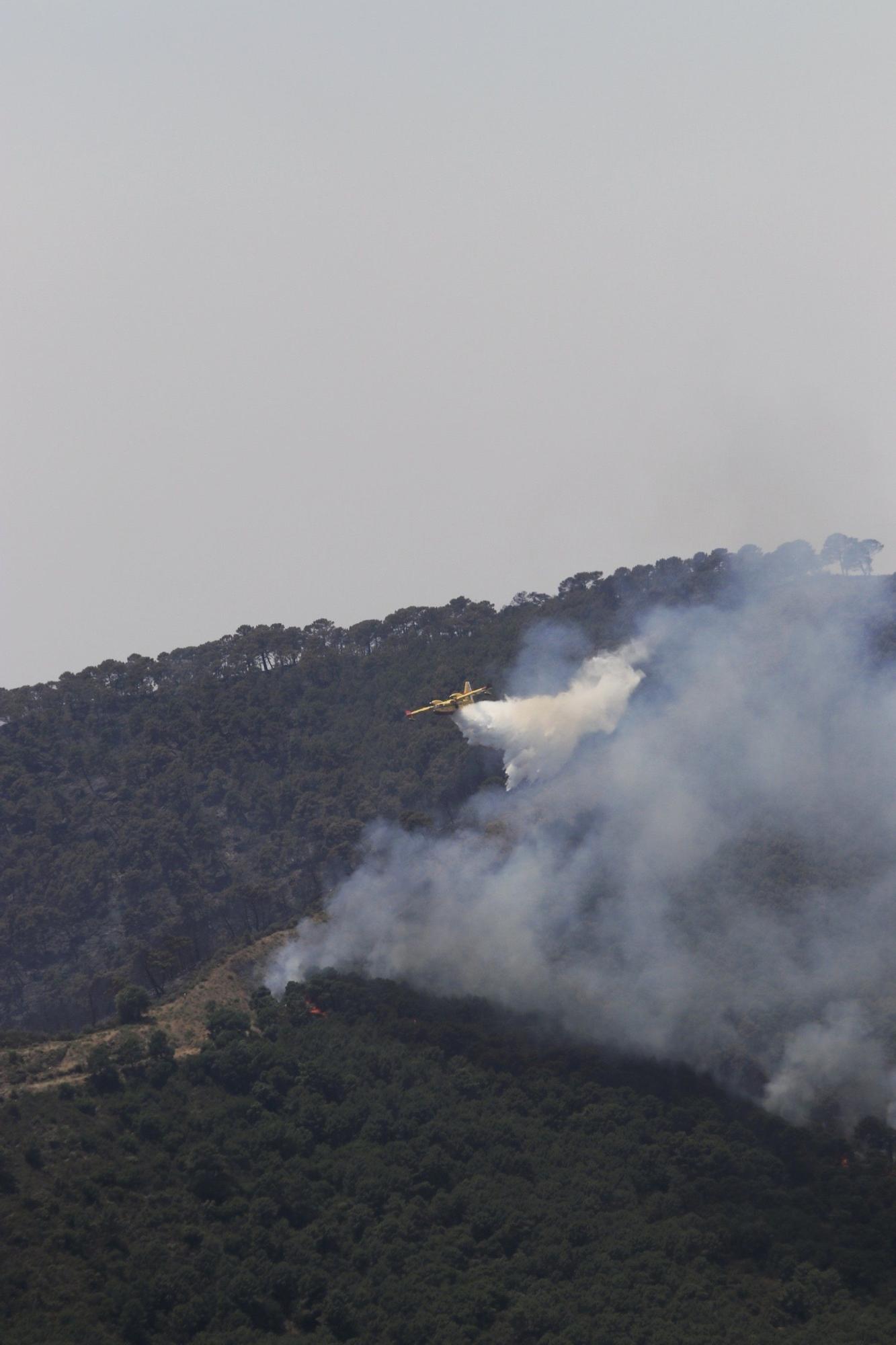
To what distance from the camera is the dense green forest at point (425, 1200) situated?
94750mm

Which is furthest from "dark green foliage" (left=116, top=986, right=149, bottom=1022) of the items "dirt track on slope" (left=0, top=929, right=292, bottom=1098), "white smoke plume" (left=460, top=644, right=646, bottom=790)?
"white smoke plume" (left=460, top=644, right=646, bottom=790)

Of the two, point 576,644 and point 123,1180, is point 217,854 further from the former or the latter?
point 123,1180

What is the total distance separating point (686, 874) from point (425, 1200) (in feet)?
125

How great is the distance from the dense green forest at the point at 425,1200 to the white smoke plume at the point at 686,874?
4.11 meters

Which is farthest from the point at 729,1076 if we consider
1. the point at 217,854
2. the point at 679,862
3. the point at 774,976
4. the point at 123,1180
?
the point at 217,854

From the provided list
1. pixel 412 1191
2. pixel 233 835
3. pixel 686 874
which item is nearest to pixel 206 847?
pixel 233 835

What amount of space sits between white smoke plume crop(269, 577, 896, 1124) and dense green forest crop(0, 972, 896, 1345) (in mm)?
4107

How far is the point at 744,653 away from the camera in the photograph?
16112cm

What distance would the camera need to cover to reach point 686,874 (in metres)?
137

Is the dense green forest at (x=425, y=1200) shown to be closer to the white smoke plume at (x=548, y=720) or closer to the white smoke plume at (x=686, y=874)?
the white smoke plume at (x=686, y=874)

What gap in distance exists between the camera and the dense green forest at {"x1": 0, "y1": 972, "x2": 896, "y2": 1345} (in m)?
94.8

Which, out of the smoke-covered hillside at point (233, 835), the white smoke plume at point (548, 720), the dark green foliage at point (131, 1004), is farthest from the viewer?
the smoke-covered hillside at point (233, 835)

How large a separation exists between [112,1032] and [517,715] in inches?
1576

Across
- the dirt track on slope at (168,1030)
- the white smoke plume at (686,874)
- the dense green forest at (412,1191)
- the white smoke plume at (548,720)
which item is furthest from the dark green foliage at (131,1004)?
the white smoke plume at (548,720)
